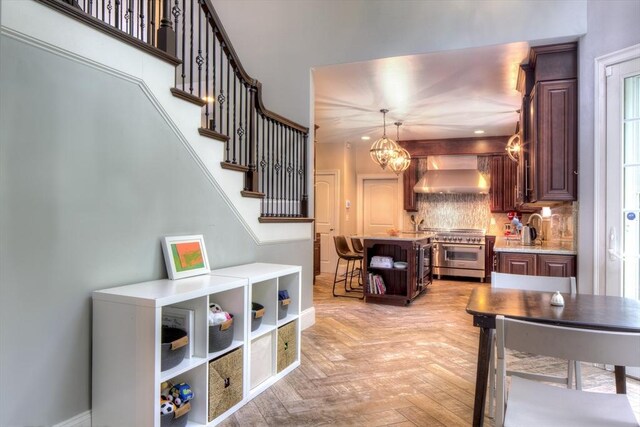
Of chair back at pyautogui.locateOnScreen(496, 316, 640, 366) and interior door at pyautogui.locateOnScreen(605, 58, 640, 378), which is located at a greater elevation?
interior door at pyautogui.locateOnScreen(605, 58, 640, 378)

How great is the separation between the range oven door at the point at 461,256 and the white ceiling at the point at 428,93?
217 centimetres

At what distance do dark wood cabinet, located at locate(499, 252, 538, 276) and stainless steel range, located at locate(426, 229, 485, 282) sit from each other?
3410mm

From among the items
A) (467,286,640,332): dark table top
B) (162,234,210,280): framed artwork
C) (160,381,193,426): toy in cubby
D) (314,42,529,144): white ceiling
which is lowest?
(160,381,193,426): toy in cubby

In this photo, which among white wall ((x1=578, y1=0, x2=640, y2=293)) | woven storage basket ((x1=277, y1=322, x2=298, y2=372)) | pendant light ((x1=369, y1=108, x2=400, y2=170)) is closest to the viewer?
woven storage basket ((x1=277, y1=322, x2=298, y2=372))

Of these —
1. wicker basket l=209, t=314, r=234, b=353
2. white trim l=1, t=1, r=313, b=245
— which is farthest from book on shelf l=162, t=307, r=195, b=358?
white trim l=1, t=1, r=313, b=245

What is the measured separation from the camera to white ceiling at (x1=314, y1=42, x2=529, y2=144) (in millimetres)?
3973

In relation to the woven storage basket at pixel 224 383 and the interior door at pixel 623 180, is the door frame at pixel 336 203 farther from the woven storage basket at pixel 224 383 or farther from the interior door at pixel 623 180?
the woven storage basket at pixel 224 383

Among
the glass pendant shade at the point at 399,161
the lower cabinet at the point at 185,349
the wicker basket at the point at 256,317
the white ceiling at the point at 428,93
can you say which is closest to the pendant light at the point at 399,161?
the glass pendant shade at the point at 399,161

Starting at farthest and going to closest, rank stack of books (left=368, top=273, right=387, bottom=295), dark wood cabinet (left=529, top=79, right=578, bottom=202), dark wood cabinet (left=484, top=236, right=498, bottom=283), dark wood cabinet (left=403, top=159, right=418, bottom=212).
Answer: dark wood cabinet (left=403, top=159, right=418, bottom=212), dark wood cabinet (left=484, top=236, right=498, bottom=283), stack of books (left=368, top=273, right=387, bottom=295), dark wood cabinet (left=529, top=79, right=578, bottom=202)

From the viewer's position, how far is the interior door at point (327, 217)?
8312 mm

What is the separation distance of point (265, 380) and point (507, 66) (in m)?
3.85

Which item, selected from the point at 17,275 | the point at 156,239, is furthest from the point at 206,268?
the point at 17,275

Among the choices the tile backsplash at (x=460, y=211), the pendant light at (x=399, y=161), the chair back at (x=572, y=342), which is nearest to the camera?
the chair back at (x=572, y=342)

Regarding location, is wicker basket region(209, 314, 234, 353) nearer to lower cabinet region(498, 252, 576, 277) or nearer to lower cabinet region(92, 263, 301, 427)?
lower cabinet region(92, 263, 301, 427)
